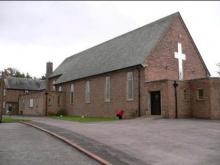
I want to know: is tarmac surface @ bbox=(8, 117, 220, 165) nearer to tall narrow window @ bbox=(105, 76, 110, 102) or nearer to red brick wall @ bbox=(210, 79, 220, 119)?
red brick wall @ bbox=(210, 79, 220, 119)

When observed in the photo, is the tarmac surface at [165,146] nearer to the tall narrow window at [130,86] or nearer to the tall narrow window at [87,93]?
the tall narrow window at [130,86]

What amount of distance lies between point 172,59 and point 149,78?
4185 millimetres

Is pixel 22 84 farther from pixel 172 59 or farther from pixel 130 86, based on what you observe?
pixel 172 59

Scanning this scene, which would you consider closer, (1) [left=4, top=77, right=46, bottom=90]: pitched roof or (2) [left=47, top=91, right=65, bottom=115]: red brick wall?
(2) [left=47, top=91, right=65, bottom=115]: red brick wall

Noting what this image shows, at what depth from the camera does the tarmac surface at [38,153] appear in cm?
955

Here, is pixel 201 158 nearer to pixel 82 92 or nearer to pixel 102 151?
pixel 102 151

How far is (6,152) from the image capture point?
11.1 m

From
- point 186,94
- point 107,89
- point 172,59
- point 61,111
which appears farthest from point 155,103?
point 61,111

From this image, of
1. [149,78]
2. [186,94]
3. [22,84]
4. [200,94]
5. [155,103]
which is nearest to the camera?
[200,94]

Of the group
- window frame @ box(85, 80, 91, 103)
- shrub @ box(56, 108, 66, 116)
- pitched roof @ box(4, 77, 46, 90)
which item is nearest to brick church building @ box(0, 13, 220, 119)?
window frame @ box(85, 80, 91, 103)

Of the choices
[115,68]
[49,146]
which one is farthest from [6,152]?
[115,68]

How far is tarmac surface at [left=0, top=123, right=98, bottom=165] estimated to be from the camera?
9555mm

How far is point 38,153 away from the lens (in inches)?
427

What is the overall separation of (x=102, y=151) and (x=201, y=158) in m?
3.53
